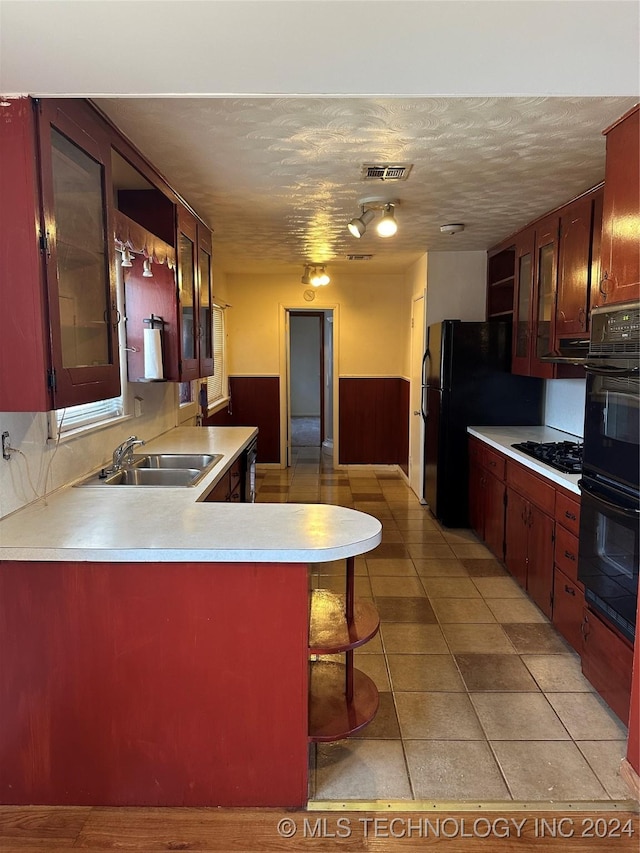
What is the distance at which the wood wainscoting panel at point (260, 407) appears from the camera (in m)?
6.75

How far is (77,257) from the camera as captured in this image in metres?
1.85

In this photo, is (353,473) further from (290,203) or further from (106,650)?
A: (106,650)

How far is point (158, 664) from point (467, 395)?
3287 millimetres

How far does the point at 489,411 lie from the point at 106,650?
345 centimetres

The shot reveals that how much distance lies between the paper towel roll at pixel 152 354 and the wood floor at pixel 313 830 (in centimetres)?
190

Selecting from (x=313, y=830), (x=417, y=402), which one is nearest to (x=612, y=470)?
(x=313, y=830)

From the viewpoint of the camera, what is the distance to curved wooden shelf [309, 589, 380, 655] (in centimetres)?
182

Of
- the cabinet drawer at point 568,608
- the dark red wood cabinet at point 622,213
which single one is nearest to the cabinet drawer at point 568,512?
the cabinet drawer at point 568,608

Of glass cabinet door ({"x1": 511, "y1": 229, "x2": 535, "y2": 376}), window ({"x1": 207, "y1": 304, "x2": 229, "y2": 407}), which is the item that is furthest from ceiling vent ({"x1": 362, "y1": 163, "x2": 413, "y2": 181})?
window ({"x1": 207, "y1": 304, "x2": 229, "y2": 407})

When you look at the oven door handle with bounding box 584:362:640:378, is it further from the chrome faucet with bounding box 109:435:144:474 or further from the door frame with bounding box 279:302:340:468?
the door frame with bounding box 279:302:340:468

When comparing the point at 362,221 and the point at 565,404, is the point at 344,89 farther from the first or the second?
the point at 565,404

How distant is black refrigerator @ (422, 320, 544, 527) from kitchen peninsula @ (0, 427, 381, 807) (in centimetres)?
278

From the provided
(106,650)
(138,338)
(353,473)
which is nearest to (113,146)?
(138,338)

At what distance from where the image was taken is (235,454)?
318cm
